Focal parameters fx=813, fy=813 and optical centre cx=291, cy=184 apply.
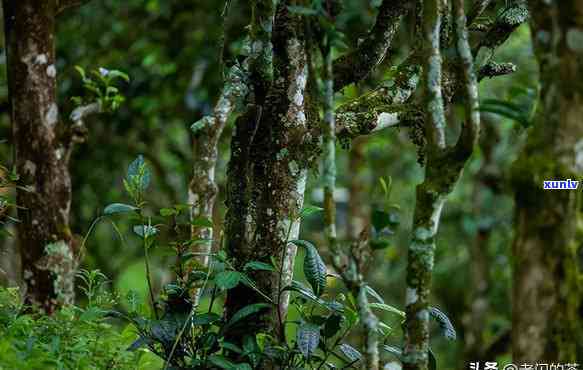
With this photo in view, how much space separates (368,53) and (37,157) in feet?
4.59

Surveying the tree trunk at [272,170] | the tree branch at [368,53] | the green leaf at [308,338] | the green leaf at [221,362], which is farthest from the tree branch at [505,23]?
the green leaf at [221,362]

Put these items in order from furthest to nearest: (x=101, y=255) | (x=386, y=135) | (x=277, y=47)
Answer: (x=101, y=255), (x=386, y=135), (x=277, y=47)

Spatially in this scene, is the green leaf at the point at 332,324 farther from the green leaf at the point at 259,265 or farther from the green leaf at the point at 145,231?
the green leaf at the point at 145,231

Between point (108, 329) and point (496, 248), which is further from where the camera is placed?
point (496, 248)

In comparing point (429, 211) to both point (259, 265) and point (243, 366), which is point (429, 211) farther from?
point (243, 366)

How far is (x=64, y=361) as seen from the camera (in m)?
2.49

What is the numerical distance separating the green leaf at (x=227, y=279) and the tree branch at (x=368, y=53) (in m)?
0.89

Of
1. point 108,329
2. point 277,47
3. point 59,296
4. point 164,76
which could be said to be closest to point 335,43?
point 277,47

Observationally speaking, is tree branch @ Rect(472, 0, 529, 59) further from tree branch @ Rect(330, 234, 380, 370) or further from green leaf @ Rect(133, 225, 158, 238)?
green leaf @ Rect(133, 225, 158, 238)

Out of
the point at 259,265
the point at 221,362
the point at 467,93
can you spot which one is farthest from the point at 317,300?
the point at 467,93

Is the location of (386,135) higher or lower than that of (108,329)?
higher

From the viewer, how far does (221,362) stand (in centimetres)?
253

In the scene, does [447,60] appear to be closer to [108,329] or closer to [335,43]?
[335,43]

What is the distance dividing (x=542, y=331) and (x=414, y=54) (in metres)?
1.53
